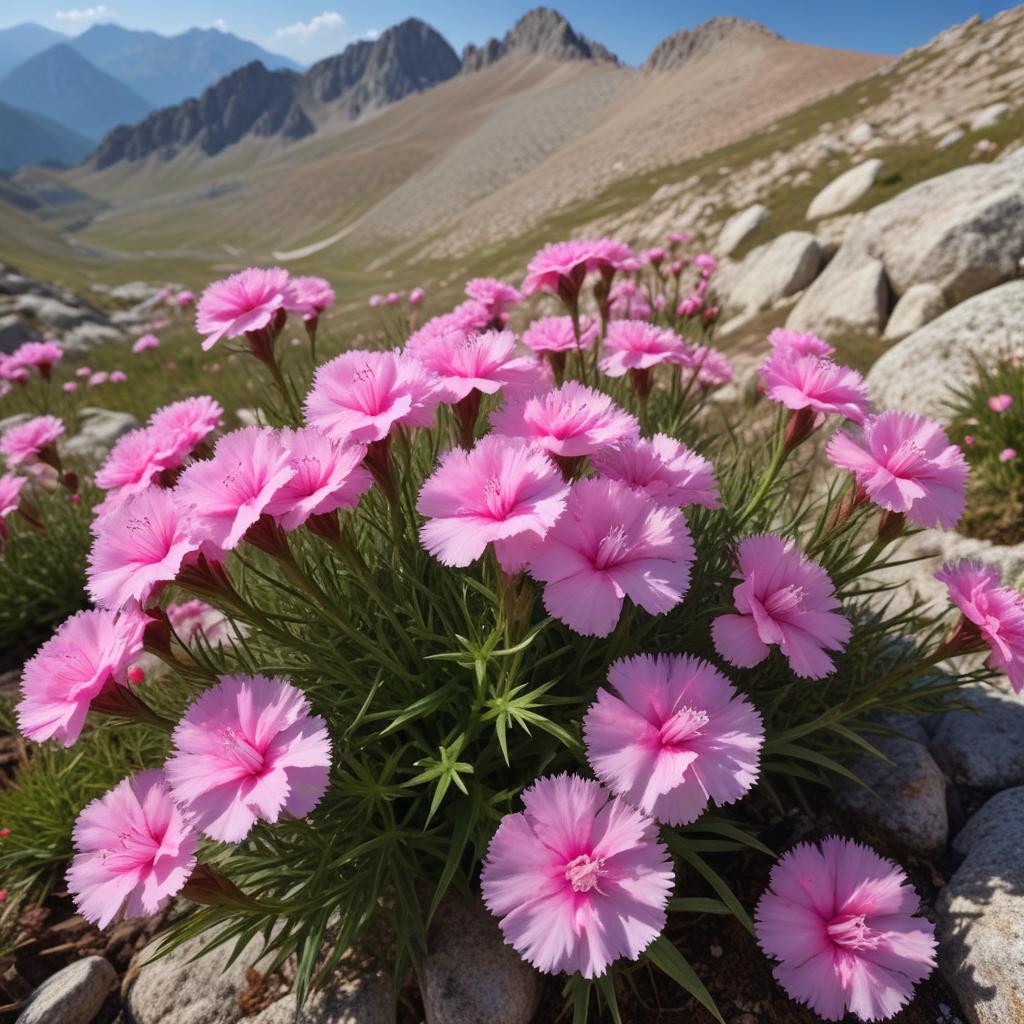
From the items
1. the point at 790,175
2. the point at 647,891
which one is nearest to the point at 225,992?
the point at 647,891

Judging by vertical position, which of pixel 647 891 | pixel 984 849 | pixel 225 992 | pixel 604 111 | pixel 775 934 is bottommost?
pixel 225 992

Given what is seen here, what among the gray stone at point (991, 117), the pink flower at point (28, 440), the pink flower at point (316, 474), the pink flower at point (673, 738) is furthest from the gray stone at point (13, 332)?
the gray stone at point (991, 117)

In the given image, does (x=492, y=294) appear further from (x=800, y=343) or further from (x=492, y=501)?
(x=492, y=501)

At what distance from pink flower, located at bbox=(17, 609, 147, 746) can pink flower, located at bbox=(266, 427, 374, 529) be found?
365mm

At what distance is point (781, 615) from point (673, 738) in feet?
1.22

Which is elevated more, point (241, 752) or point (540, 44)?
point (540, 44)

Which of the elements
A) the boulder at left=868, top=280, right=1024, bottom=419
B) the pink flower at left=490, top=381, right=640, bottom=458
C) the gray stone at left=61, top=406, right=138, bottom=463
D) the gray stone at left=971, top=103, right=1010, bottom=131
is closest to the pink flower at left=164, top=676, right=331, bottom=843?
the pink flower at left=490, top=381, right=640, bottom=458

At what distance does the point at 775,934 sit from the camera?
1.39 meters

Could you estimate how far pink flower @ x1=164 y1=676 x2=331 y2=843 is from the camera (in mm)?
1047

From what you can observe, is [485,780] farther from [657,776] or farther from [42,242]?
[42,242]

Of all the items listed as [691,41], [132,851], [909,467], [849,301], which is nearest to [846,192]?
[849,301]

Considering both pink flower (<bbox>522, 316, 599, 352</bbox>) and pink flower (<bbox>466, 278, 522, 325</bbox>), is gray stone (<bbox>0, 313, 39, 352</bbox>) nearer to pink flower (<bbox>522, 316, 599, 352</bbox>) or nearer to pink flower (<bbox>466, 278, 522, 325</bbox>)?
pink flower (<bbox>466, 278, 522, 325</bbox>)

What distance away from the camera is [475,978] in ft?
5.13

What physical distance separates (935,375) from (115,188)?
226243 mm
